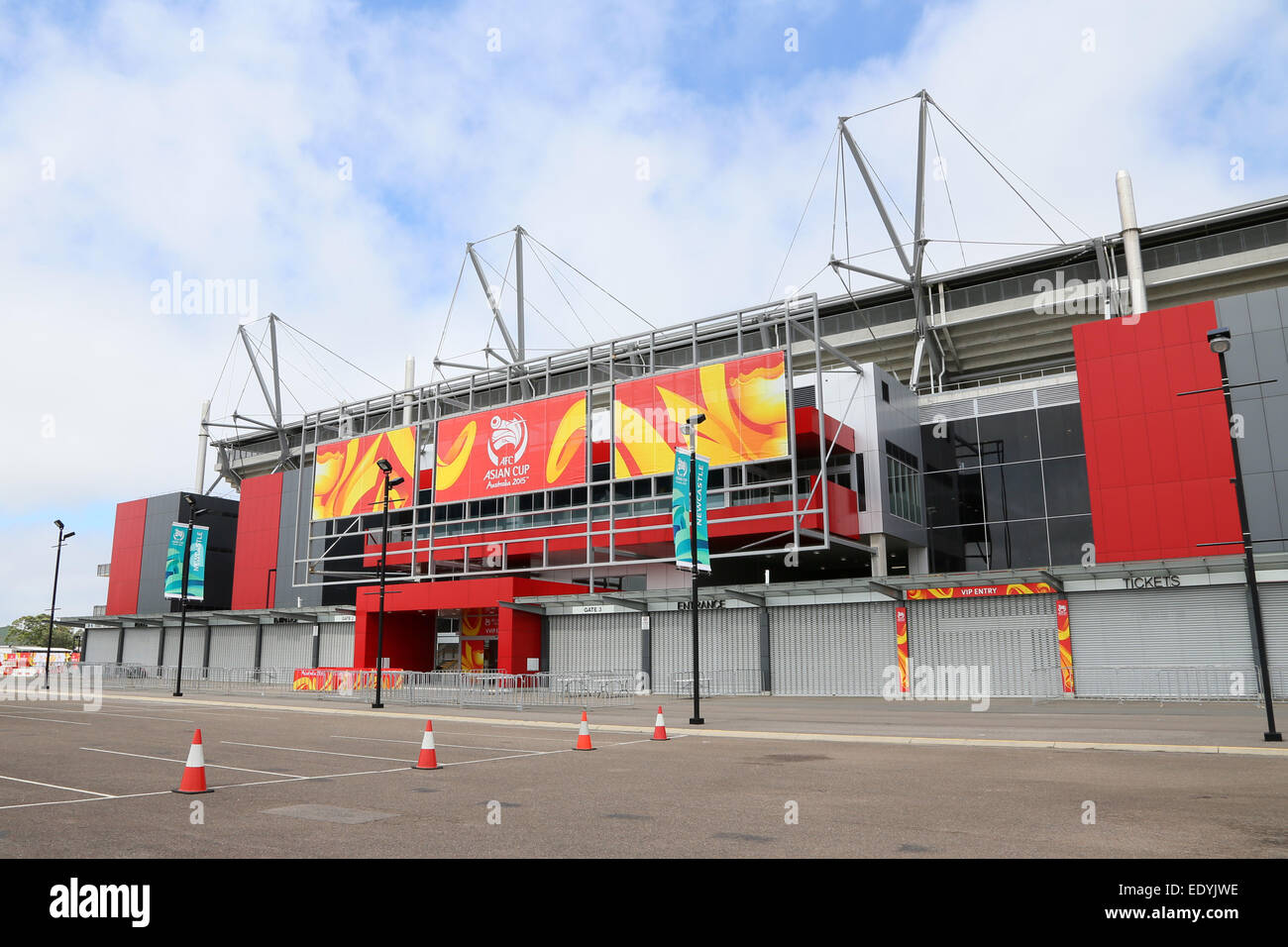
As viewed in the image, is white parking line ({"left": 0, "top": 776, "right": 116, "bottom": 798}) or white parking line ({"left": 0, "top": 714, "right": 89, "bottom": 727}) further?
white parking line ({"left": 0, "top": 714, "right": 89, "bottom": 727})

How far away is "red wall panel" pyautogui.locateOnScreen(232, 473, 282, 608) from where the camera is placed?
227 ft

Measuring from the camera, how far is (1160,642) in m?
30.9

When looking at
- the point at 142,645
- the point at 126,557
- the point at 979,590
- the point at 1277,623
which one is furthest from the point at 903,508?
the point at 126,557

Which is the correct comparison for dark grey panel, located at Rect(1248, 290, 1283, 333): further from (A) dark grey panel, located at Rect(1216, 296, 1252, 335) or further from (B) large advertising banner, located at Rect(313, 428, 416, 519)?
(B) large advertising banner, located at Rect(313, 428, 416, 519)

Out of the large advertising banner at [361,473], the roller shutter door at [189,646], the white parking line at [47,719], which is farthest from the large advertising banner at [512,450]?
the white parking line at [47,719]

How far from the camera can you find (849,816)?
907cm

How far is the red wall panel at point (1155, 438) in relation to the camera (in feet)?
117

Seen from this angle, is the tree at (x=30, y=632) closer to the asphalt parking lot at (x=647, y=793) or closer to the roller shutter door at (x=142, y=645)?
the roller shutter door at (x=142, y=645)

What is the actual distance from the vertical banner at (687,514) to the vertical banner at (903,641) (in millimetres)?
13121

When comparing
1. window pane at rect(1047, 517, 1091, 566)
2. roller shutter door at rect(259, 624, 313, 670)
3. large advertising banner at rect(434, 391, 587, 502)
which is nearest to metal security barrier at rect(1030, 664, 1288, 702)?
window pane at rect(1047, 517, 1091, 566)

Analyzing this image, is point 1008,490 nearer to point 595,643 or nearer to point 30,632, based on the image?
point 595,643

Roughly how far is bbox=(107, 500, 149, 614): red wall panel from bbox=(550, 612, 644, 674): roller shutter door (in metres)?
52.0
